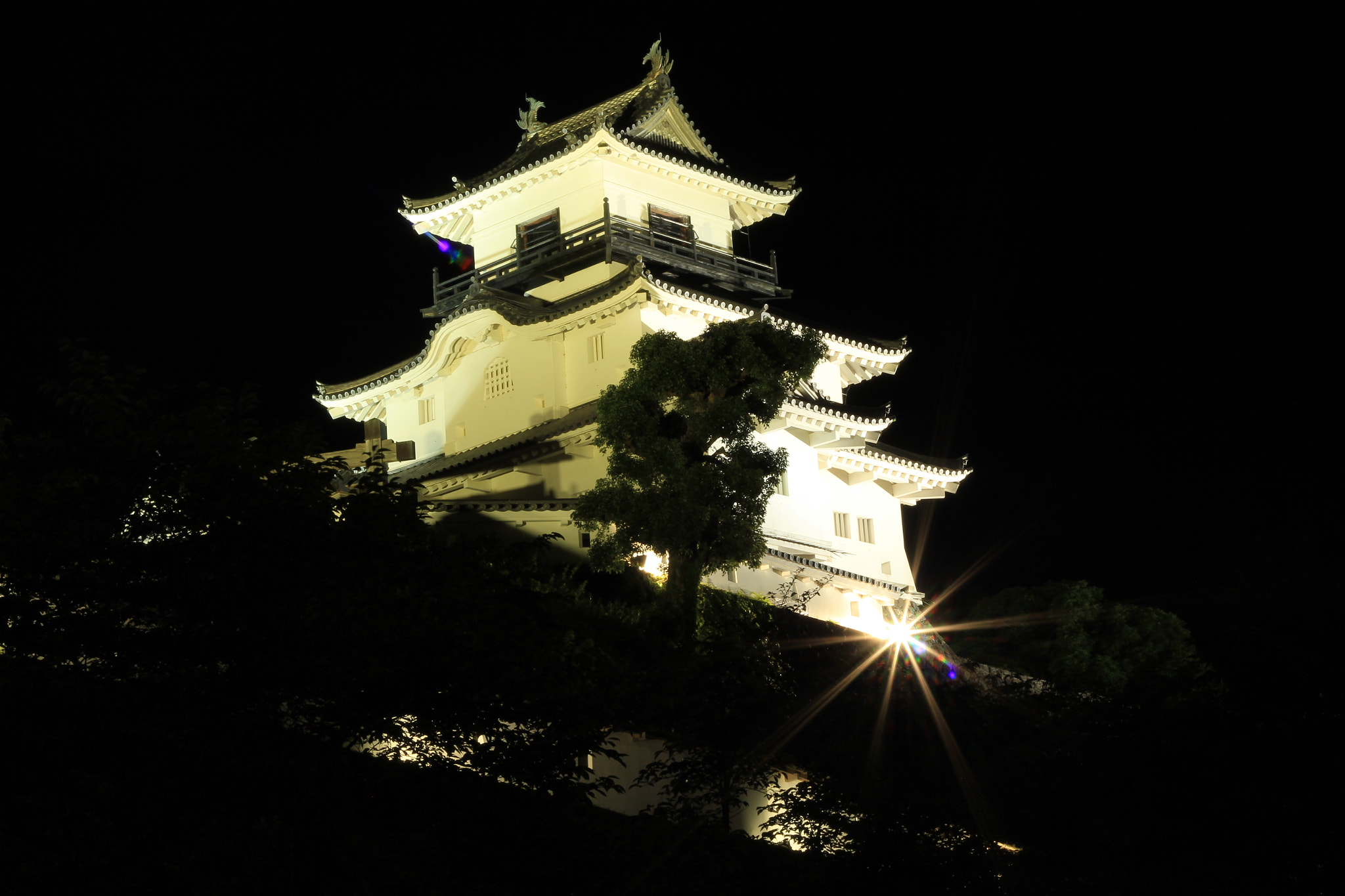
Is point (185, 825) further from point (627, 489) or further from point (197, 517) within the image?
point (627, 489)

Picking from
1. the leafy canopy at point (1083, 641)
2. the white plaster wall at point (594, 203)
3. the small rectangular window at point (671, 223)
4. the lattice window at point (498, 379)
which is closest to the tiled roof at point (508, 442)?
the lattice window at point (498, 379)

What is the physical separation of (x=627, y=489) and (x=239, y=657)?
12847mm

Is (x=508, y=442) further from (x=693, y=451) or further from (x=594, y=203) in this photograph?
(x=693, y=451)

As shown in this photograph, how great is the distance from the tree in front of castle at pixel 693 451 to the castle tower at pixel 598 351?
193 inches

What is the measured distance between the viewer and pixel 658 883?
1346 cm

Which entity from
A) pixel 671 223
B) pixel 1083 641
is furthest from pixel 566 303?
pixel 1083 641

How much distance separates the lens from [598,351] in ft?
109

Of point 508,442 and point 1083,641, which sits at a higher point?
point 508,442

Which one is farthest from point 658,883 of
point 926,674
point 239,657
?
point 926,674

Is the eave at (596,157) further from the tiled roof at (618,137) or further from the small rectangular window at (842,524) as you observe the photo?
the small rectangular window at (842,524)

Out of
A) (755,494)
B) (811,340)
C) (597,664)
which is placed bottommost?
(597,664)

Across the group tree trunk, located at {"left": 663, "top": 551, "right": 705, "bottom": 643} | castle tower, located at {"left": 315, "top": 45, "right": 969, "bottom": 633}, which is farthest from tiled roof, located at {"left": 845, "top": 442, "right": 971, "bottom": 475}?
tree trunk, located at {"left": 663, "top": 551, "right": 705, "bottom": 643}

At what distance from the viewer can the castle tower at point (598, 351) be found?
105 ft

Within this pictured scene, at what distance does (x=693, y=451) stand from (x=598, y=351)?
29.8 ft
